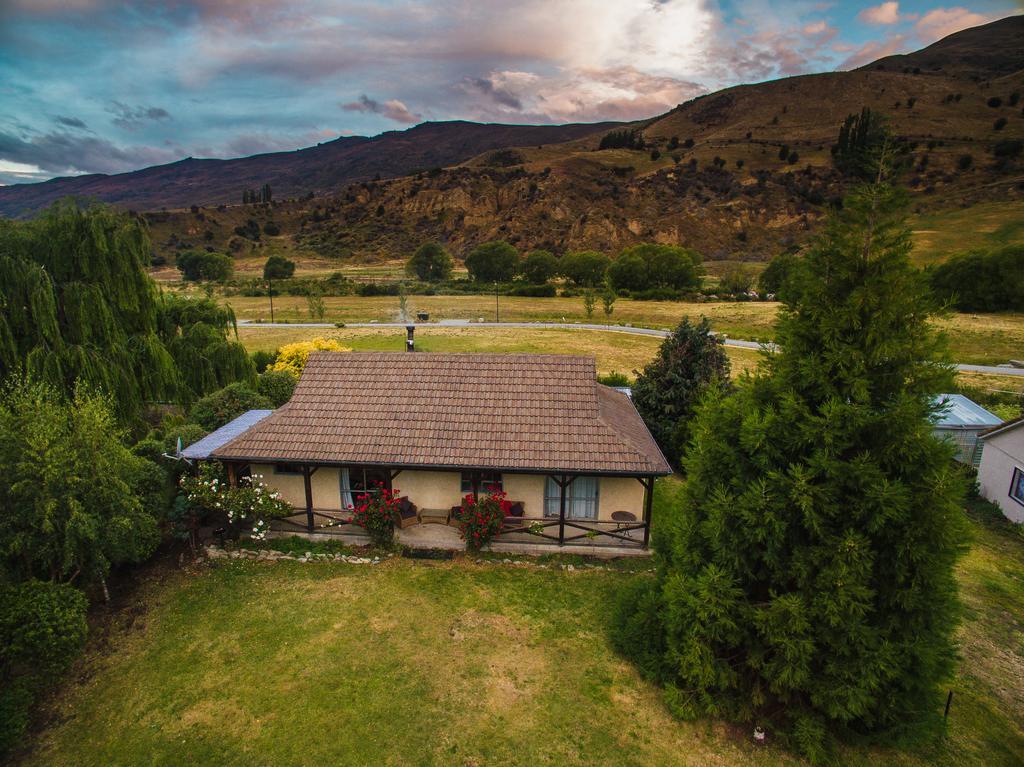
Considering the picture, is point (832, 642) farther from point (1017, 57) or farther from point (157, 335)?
point (1017, 57)

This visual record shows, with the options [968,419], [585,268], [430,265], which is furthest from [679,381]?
[430,265]

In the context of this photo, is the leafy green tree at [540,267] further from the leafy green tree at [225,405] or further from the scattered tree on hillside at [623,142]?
the scattered tree on hillside at [623,142]

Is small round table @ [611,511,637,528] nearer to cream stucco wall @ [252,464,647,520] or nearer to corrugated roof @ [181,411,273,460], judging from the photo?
cream stucco wall @ [252,464,647,520]

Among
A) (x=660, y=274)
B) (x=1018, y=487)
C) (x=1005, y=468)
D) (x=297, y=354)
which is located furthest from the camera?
(x=660, y=274)

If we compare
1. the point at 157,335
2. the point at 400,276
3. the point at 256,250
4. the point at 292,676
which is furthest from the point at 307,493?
the point at 256,250

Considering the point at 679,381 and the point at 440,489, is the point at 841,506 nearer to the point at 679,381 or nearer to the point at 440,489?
the point at 440,489

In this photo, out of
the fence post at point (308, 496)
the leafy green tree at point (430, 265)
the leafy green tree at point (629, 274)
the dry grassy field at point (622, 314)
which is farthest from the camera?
the leafy green tree at point (430, 265)

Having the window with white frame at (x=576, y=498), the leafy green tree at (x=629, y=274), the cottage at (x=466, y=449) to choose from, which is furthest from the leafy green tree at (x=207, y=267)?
the window with white frame at (x=576, y=498)
